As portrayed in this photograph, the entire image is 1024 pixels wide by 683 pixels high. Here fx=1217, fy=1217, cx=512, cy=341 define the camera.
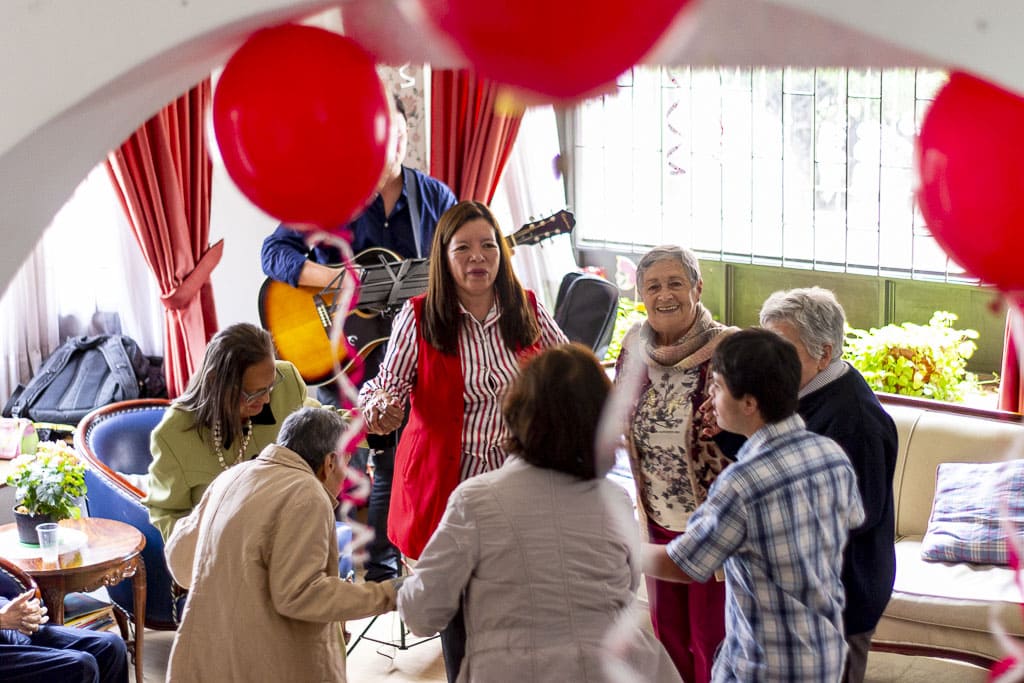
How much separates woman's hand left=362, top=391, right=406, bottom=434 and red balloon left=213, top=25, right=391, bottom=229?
160cm

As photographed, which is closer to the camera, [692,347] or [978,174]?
[978,174]

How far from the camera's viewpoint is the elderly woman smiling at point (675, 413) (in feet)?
8.35

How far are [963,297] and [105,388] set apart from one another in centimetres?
351

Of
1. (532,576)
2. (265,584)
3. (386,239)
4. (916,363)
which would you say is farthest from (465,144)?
(532,576)

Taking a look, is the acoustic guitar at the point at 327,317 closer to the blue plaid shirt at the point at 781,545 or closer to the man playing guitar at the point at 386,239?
the man playing guitar at the point at 386,239

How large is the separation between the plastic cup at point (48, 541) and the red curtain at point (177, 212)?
135 centimetres

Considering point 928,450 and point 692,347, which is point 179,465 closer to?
point 692,347

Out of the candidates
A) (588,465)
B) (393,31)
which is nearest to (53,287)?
(588,465)

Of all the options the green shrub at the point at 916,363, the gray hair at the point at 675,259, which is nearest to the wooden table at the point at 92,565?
the gray hair at the point at 675,259

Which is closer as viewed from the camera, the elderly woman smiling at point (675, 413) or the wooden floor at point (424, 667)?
the elderly woman smiling at point (675, 413)

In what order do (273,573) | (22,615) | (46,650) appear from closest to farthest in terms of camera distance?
(273,573)
(22,615)
(46,650)

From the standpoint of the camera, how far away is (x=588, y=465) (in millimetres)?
1901

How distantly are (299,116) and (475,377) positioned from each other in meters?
1.68

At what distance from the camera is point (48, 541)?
11.5 feet
